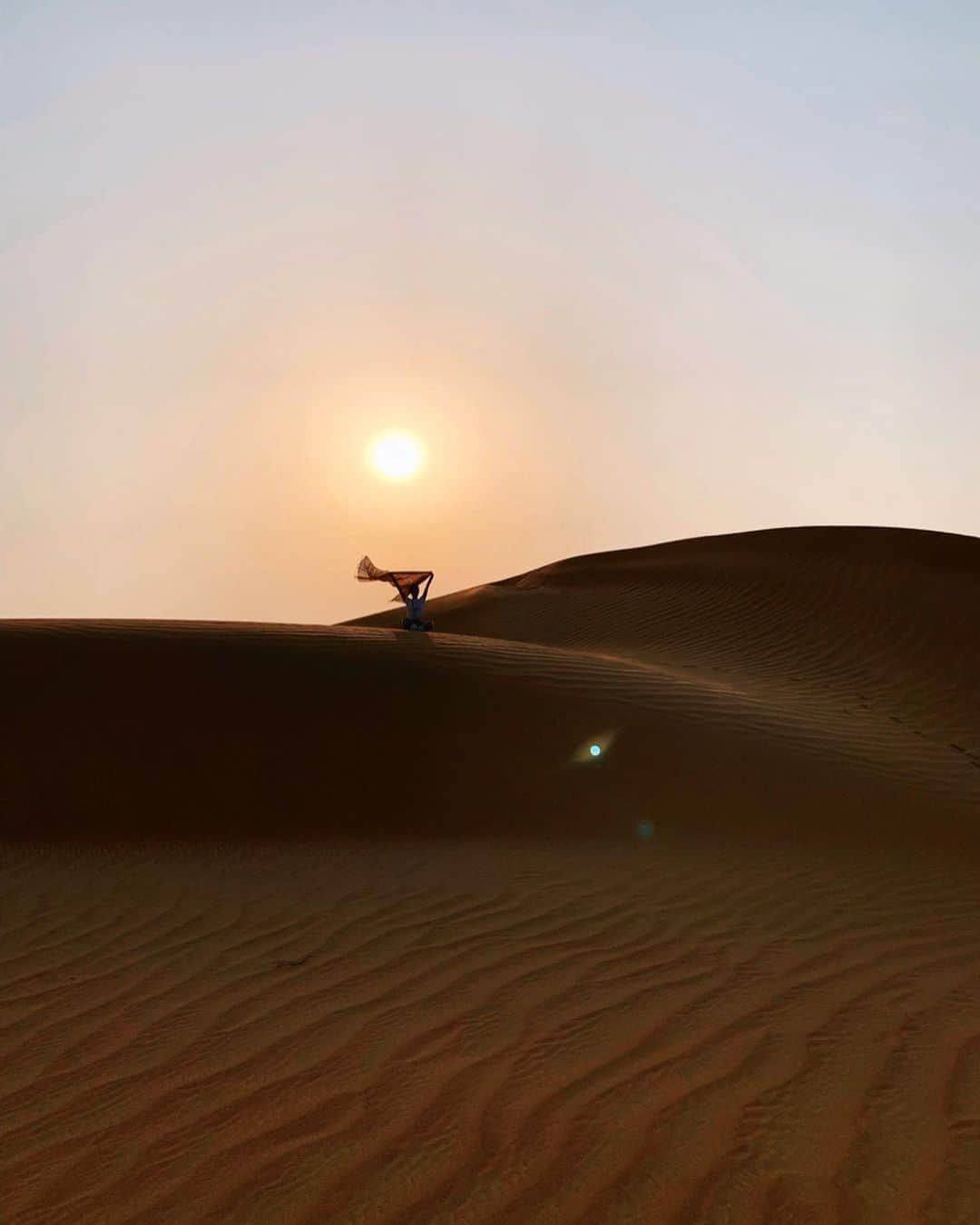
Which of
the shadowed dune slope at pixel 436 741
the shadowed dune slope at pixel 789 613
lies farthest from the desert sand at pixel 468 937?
the shadowed dune slope at pixel 789 613

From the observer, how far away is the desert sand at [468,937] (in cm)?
290

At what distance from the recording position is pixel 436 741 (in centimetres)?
916

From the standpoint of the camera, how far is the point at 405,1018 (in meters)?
4.03

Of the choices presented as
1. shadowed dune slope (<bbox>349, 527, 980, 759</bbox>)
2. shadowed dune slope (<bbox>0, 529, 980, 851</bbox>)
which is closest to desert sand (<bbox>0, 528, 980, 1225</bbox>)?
shadowed dune slope (<bbox>0, 529, 980, 851</bbox>)

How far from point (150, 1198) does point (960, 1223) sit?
6.20 ft

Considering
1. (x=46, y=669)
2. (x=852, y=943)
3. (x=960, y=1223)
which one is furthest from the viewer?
(x=46, y=669)

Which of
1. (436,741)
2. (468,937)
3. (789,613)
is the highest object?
(789,613)

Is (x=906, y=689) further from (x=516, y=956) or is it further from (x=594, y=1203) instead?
(x=594, y=1203)

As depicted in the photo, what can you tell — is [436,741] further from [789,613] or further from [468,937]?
[789,613]

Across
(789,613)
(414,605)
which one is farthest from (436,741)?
(789,613)

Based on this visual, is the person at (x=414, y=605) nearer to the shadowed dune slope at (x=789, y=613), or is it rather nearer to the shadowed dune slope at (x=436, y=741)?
the shadowed dune slope at (x=436, y=741)

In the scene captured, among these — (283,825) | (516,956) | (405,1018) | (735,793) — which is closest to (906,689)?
(735,793)

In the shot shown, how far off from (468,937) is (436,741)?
13.3ft

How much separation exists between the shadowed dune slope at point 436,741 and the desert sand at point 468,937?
0.14 feet
